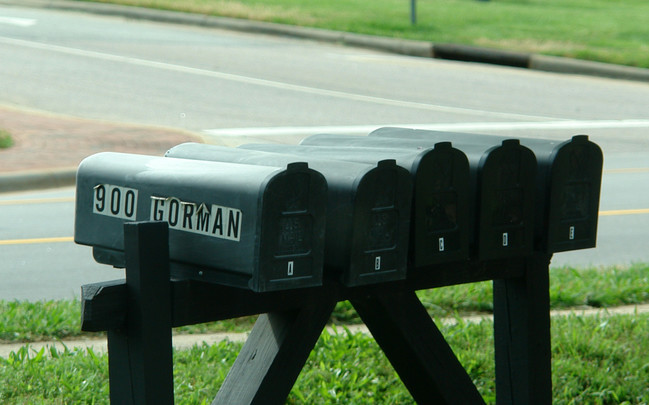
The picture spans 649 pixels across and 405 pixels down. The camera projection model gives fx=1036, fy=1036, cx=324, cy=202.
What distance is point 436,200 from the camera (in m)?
2.95

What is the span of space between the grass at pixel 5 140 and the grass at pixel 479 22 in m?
11.5

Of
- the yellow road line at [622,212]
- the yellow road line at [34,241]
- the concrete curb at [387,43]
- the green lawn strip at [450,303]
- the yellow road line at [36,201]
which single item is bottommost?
the yellow road line at [622,212]

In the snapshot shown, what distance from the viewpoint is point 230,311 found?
277 centimetres

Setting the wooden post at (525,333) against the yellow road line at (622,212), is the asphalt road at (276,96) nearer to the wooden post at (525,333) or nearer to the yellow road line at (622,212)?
the yellow road line at (622,212)

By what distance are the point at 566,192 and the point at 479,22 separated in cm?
2071

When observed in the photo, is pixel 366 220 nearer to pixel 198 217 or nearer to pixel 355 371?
pixel 198 217

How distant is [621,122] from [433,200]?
1239 cm

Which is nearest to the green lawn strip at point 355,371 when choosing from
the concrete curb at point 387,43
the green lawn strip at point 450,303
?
the green lawn strip at point 450,303

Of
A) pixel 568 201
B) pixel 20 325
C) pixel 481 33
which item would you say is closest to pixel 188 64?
pixel 481 33

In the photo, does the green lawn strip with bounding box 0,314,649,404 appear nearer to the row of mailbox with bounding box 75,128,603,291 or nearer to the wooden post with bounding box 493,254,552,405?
the wooden post with bounding box 493,254,552,405

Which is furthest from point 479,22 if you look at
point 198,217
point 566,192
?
point 198,217

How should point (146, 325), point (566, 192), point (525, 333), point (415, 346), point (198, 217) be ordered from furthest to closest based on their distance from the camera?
point (525, 333)
point (566, 192)
point (415, 346)
point (198, 217)
point (146, 325)

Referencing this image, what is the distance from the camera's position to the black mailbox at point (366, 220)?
2732mm

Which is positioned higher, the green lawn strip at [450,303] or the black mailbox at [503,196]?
the black mailbox at [503,196]
